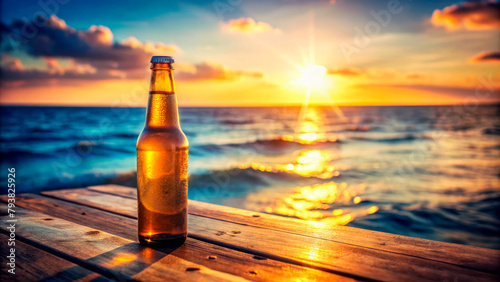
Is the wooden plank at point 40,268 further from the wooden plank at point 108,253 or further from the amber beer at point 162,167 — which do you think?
the amber beer at point 162,167

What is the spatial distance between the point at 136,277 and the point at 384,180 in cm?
853

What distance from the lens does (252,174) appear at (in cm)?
991

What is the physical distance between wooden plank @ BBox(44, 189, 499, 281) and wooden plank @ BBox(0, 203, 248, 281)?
0.72 feet

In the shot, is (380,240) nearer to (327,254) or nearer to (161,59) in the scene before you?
(327,254)

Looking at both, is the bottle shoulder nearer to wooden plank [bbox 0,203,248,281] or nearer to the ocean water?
wooden plank [bbox 0,203,248,281]

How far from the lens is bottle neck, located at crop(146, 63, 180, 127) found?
1191mm

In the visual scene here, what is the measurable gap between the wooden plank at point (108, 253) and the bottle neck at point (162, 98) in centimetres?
41

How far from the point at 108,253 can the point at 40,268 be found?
179mm

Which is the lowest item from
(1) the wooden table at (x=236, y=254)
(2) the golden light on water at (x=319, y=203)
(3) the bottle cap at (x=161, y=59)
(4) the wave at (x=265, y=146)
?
(2) the golden light on water at (x=319, y=203)

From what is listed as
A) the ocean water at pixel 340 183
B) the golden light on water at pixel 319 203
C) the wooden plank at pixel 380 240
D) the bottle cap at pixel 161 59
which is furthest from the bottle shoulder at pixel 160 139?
the golden light on water at pixel 319 203

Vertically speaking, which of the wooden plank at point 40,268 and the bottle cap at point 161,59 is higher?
the bottle cap at point 161,59

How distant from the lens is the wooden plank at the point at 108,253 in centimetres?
95

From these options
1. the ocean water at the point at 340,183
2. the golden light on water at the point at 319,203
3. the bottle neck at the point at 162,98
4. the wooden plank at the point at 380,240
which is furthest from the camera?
the golden light on water at the point at 319,203

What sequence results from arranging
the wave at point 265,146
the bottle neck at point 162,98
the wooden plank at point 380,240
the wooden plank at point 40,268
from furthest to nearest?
the wave at point 265,146, the bottle neck at point 162,98, the wooden plank at point 380,240, the wooden plank at point 40,268
